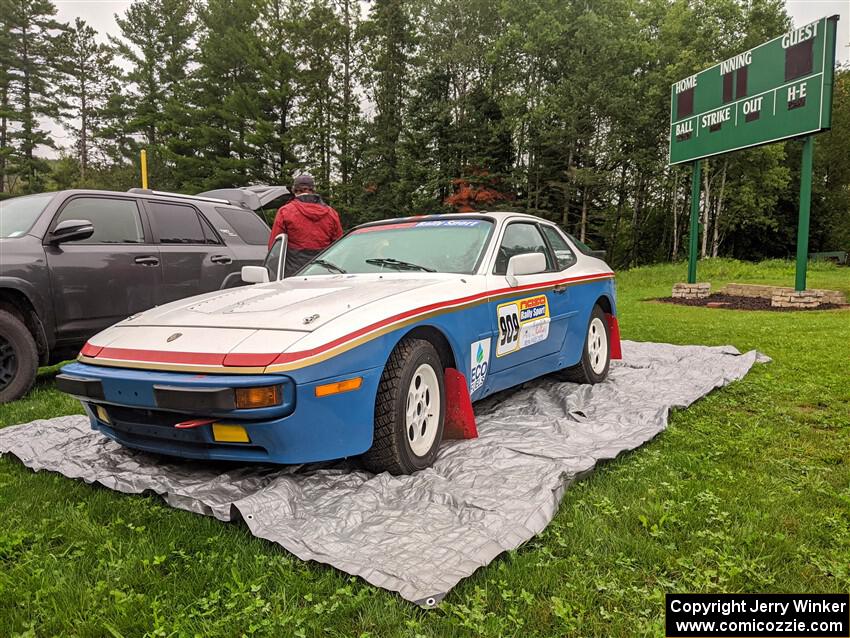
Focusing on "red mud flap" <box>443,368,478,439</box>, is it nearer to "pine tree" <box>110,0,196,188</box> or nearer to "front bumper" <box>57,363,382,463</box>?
"front bumper" <box>57,363,382,463</box>

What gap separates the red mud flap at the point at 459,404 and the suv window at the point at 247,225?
4394 mm

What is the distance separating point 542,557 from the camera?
7.50 ft

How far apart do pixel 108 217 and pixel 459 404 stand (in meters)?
4.19

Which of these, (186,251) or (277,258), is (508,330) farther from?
(186,251)

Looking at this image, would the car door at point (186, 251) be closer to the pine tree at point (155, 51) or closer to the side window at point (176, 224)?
the side window at point (176, 224)

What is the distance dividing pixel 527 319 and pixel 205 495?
7.72ft

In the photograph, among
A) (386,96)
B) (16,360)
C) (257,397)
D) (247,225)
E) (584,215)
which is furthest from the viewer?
(386,96)

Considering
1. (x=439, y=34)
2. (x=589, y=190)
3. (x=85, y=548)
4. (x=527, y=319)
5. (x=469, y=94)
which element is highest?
(x=439, y=34)

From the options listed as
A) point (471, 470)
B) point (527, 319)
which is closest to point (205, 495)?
point (471, 470)

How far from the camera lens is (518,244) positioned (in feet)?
14.5

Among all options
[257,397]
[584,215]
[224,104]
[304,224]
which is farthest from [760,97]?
[224,104]

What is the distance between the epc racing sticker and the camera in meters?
3.54

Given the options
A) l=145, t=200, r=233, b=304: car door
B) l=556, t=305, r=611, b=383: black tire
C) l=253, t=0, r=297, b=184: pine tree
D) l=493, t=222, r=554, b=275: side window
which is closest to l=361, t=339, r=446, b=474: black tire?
l=493, t=222, r=554, b=275: side window

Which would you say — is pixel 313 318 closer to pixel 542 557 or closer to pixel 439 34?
pixel 542 557
